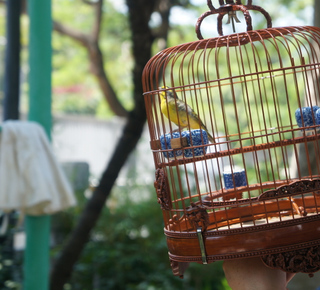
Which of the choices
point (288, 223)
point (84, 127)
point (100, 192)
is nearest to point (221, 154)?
point (288, 223)

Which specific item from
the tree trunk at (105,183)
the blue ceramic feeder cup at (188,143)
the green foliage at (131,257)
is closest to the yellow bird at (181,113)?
the blue ceramic feeder cup at (188,143)

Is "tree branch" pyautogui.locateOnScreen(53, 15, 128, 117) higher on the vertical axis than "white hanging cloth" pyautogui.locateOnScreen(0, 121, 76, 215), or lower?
higher

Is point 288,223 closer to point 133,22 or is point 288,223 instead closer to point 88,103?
point 133,22

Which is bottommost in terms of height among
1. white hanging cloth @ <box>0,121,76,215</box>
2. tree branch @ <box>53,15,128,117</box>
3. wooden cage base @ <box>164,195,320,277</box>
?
wooden cage base @ <box>164,195,320,277</box>

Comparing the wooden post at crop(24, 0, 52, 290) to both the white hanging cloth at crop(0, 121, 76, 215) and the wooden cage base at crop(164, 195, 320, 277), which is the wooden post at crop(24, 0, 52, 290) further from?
the wooden cage base at crop(164, 195, 320, 277)

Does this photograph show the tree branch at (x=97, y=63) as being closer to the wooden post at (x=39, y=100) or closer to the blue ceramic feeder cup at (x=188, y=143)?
the wooden post at (x=39, y=100)

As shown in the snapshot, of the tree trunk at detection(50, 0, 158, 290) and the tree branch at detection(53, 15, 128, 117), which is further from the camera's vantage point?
the tree branch at detection(53, 15, 128, 117)

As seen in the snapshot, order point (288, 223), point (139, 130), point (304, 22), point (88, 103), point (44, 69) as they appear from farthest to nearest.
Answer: point (88, 103) → point (304, 22) → point (139, 130) → point (44, 69) → point (288, 223)

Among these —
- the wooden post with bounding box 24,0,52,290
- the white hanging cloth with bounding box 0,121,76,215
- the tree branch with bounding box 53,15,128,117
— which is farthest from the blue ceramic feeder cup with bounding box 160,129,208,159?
the tree branch with bounding box 53,15,128,117

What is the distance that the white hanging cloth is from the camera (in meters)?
3.90

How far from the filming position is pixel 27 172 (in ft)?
13.1

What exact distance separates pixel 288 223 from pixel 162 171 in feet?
2.09

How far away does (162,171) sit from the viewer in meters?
2.30

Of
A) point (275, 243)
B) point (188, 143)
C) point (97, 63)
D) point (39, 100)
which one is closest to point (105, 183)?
point (39, 100)
